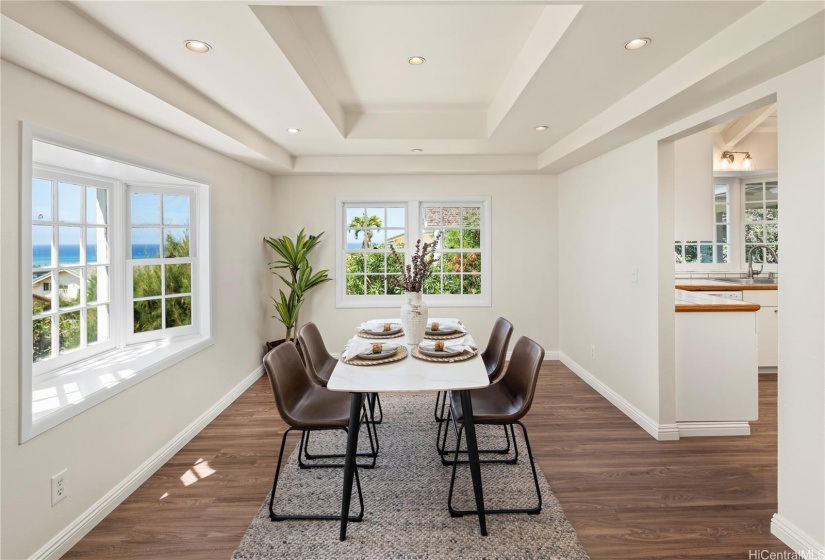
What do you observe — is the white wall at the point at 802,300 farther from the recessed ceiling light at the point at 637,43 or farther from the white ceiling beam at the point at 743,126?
the white ceiling beam at the point at 743,126

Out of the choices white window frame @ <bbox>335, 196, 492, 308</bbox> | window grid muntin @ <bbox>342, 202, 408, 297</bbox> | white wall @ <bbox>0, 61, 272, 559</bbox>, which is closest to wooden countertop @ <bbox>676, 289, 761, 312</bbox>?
white window frame @ <bbox>335, 196, 492, 308</bbox>

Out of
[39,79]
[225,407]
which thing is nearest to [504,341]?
[225,407]

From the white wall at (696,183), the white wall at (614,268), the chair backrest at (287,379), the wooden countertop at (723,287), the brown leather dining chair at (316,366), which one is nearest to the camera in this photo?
the chair backrest at (287,379)

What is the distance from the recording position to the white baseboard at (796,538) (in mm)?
1738

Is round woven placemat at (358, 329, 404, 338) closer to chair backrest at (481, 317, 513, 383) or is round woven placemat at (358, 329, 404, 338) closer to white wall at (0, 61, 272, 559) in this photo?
chair backrest at (481, 317, 513, 383)

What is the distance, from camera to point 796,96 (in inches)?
72.4

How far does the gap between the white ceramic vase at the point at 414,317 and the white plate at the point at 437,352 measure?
17cm

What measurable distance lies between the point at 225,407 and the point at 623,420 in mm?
3407

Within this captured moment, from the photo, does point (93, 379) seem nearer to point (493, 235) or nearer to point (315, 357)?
point (315, 357)

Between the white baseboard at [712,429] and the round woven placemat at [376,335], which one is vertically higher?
the round woven placemat at [376,335]

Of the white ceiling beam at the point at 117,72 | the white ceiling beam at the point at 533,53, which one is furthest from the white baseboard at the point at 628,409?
the white ceiling beam at the point at 117,72

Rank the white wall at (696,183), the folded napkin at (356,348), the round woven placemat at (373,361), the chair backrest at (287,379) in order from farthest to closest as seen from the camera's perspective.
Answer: the white wall at (696,183), the folded napkin at (356,348), the round woven placemat at (373,361), the chair backrest at (287,379)

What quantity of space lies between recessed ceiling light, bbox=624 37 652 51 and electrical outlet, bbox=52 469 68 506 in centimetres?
341

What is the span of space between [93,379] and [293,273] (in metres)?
2.35
